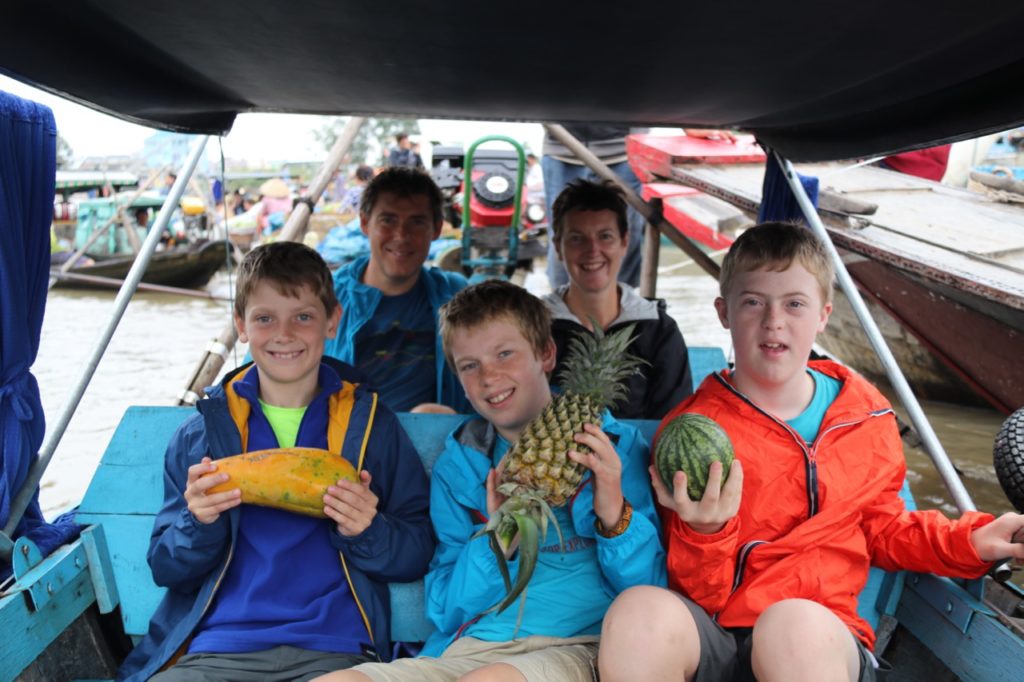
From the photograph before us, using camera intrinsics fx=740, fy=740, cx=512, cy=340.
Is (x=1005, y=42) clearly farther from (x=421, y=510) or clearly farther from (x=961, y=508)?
(x=421, y=510)

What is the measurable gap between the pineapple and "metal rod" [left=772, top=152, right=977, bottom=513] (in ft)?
4.21

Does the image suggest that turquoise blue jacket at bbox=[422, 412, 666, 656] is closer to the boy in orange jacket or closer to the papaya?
the boy in orange jacket

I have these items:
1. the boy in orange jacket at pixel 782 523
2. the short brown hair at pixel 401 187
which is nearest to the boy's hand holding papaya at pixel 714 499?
the boy in orange jacket at pixel 782 523

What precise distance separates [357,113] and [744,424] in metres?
2.21

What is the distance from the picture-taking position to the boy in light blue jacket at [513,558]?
207cm

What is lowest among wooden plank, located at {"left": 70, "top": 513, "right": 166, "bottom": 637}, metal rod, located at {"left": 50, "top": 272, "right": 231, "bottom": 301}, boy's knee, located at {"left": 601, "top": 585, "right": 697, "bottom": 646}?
metal rod, located at {"left": 50, "top": 272, "right": 231, "bottom": 301}

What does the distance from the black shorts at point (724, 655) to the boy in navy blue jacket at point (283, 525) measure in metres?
0.91

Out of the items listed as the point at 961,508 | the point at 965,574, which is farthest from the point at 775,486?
the point at 961,508

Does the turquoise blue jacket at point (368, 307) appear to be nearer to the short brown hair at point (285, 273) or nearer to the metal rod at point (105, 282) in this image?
the short brown hair at point (285, 273)

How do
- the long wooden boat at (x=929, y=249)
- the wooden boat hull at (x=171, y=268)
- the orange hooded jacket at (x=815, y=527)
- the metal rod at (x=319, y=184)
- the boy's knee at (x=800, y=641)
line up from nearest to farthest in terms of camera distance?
the boy's knee at (x=800, y=641) < the orange hooded jacket at (x=815, y=527) < the long wooden boat at (x=929, y=249) < the metal rod at (x=319, y=184) < the wooden boat hull at (x=171, y=268)

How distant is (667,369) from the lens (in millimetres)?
3361

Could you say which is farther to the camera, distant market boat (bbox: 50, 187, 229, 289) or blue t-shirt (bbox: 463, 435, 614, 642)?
distant market boat (bbox: 50, 187, 229, 289)

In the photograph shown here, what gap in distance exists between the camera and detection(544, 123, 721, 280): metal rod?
17.8 ft

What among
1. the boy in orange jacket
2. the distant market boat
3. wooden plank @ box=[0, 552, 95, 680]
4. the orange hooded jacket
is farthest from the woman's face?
the distant market boat
